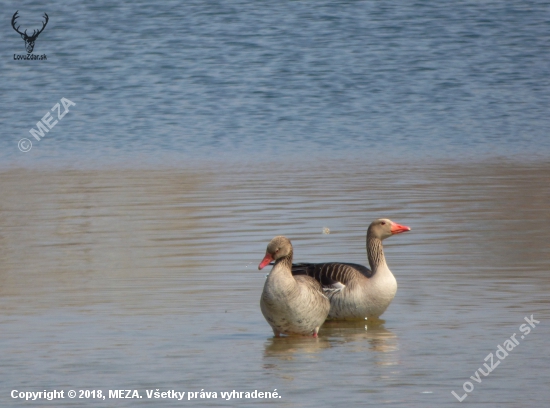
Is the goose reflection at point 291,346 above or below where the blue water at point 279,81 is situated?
above

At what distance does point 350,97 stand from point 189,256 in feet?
66.7

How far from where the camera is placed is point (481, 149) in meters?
23.7

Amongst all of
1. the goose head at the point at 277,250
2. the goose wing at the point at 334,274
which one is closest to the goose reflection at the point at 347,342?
the goose wing at the point at 334,274

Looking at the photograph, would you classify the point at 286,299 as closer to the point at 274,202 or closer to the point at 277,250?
the point at 277,250

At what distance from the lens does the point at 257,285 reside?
10.9 m

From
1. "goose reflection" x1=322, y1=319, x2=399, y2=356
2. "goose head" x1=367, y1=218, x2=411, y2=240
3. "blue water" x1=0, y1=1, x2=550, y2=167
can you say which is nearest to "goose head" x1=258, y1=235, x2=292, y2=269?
"goose reflection" x1=322, y1=319, x2=399, y2=356

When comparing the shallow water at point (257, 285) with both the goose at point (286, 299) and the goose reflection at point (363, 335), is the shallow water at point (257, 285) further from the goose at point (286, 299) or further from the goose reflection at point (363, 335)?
the goose at point (286, 299)

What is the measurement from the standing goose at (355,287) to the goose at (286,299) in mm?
521

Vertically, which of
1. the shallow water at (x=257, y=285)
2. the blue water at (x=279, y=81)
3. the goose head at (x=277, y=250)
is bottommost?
the blue water at (x=279, y=81)

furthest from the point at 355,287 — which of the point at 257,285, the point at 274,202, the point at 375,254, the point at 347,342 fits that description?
the point at 274,202

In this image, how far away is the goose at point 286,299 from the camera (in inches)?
352

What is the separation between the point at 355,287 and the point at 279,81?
26.0m

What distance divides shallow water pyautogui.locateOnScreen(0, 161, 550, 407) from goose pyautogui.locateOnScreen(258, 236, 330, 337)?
0.51ft

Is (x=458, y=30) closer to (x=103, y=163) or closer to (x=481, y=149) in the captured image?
(x=481, y=149)
